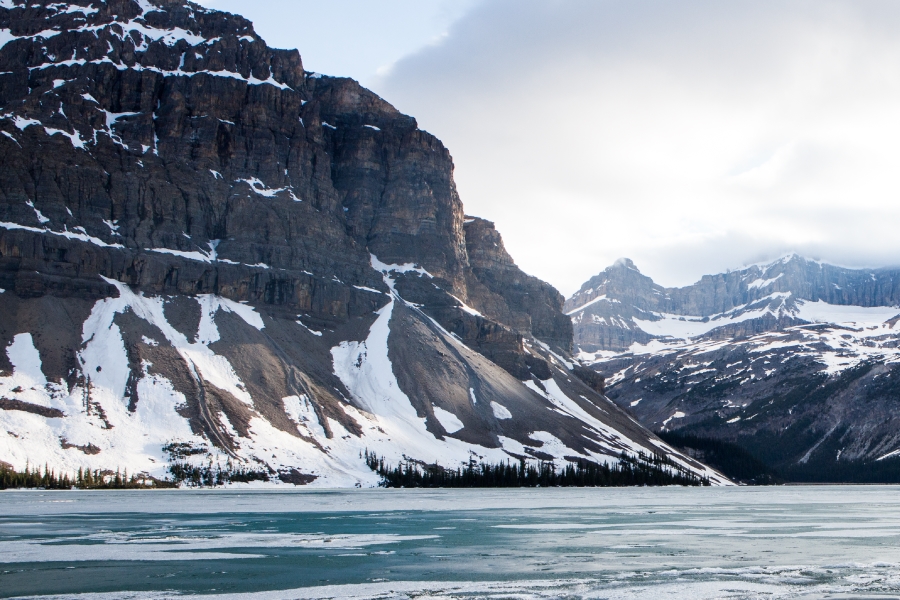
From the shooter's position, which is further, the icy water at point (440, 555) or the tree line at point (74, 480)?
the tree line at point (74, 480)

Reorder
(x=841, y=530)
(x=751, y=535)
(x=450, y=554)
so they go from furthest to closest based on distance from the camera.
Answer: (x=841, y=530) → (x=751, y=535) → (x=450, y=554)

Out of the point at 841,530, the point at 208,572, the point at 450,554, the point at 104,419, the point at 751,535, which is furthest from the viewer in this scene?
the point at 104,419

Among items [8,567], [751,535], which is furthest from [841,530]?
[8,567]

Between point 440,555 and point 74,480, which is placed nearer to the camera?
point 440,555

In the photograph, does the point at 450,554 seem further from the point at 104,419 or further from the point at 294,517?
Answer: the point at 104,419

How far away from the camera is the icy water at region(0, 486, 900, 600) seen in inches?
1681

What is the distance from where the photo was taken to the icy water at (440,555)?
140ft

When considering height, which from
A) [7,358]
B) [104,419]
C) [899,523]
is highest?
[7,358]

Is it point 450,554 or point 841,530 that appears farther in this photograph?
point 841,530

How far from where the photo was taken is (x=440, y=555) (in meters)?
56.6

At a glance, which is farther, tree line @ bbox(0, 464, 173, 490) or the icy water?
tree line @ bbox(0, 464, 173, 490)

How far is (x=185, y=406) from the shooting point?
19588 cm

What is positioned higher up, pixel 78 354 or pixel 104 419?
pixel 78 354

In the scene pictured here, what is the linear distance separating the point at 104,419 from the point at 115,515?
332 ft
